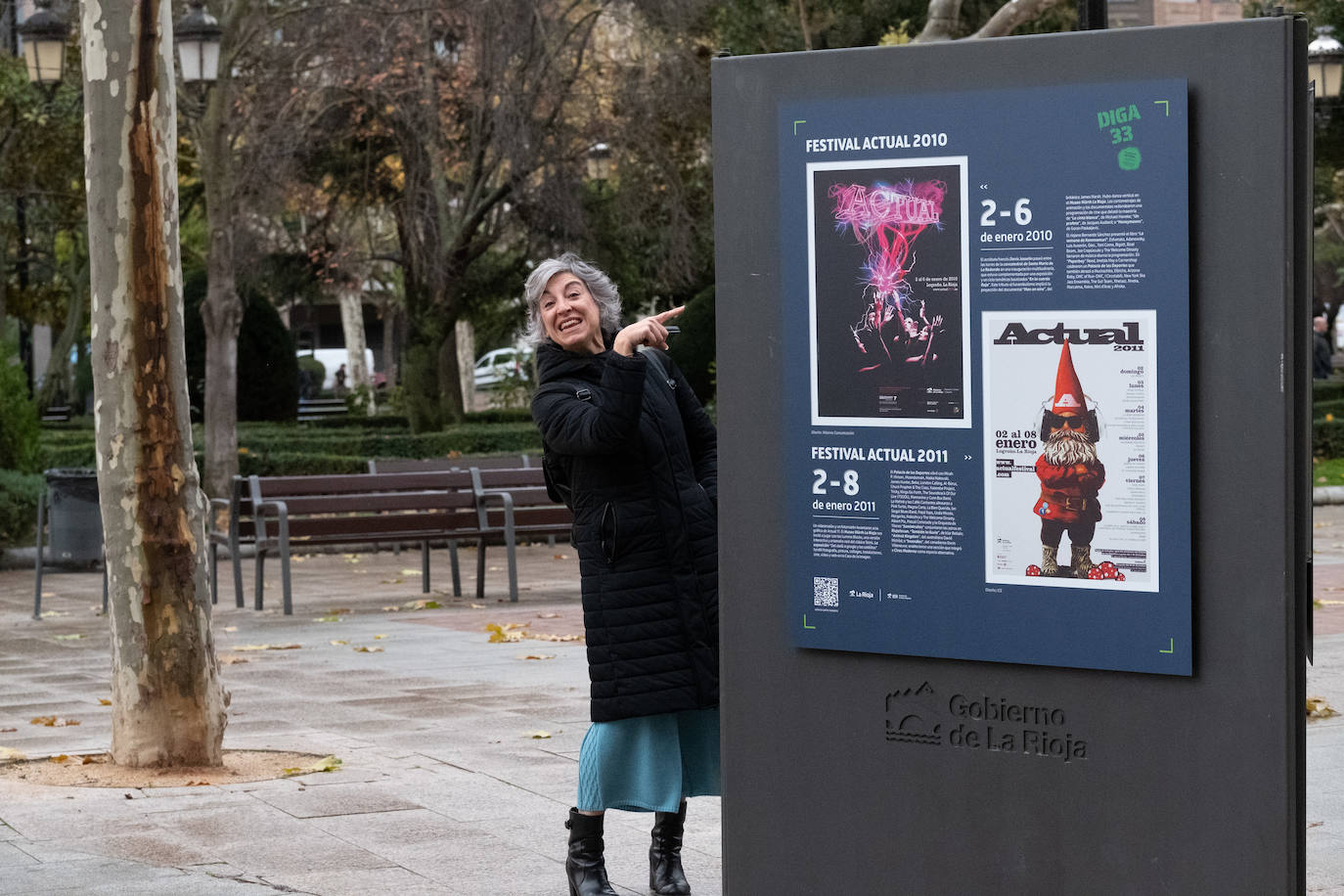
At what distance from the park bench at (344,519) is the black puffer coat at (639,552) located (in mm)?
7565

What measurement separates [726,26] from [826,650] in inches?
877

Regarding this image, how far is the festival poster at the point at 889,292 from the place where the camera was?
3309 mm

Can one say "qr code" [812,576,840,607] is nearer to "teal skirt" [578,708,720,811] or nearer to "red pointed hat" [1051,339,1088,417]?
"red pointed hat" [1051,339,1088,417]

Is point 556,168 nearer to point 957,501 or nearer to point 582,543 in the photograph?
point 582,543

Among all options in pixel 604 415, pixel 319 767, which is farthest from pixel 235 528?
pixel 604 415

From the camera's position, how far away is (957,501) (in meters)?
3.34

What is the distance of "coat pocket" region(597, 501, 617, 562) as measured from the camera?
4496mm

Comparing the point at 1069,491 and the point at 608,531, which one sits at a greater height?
the point at 1069,491

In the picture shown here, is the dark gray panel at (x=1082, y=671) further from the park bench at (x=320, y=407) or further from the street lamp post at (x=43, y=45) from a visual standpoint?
the park bench at (x=320, y=407)

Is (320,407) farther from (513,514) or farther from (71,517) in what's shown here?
(513,514)

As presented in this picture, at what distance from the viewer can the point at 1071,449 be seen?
3242 mm

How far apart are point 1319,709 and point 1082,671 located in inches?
170

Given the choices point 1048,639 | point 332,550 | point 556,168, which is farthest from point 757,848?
point 556,168

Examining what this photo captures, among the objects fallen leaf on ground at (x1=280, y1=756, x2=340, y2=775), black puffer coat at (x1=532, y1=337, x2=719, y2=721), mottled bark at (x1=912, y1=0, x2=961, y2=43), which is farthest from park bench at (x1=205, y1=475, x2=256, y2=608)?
black puffer coat at (x1=532, y1=337, x2=719, y2=721)
